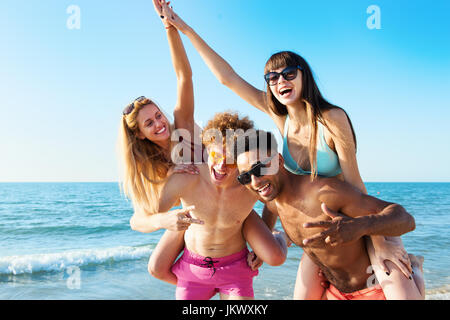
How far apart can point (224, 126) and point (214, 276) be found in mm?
1524

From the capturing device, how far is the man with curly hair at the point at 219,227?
3006mm

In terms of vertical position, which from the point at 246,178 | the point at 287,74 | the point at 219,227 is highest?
the point at 287,74

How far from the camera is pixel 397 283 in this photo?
2.45m

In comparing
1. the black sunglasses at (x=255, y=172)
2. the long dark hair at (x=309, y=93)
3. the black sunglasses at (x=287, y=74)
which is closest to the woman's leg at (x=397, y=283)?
the long dark hair at (x=309, y=93)

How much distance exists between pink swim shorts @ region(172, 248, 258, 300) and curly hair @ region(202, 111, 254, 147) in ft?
4.14

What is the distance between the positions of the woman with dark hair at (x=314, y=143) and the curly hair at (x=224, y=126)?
344mm

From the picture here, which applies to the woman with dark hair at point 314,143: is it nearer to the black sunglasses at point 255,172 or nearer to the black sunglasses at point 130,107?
the black sunglasses at point 255,172

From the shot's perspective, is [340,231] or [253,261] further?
[253,261]

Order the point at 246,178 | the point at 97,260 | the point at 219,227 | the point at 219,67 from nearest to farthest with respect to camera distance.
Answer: the point at 246,178 < the point at 219,227 < the point at 219,67 < the point at 97,260

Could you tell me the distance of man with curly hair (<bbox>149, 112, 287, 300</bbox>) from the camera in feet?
9.86

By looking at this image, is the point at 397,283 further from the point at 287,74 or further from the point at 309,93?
the point at 287,74

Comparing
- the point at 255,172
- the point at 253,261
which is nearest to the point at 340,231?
the point at 255,172

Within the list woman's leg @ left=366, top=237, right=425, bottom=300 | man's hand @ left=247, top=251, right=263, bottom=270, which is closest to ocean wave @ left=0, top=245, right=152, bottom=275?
man's hand @ left=247, top=251, right=263, bottom=270

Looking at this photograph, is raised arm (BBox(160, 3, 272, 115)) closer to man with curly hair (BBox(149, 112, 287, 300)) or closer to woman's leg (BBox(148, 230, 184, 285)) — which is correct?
man with curly hair (BBox(149, 112, 287, 300))
